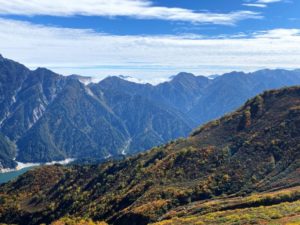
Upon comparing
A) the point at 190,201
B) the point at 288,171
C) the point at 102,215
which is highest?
the point at 288,171

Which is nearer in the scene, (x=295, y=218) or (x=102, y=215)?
(x=295, y=218)

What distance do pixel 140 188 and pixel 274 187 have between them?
55757 mm

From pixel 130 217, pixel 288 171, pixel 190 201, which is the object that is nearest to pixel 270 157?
pixel 288 171

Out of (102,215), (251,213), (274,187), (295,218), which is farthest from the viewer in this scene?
(102,215)

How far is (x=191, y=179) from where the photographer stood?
17050 cm

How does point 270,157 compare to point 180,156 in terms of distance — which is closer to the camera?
point 270,157

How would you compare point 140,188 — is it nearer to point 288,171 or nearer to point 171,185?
point 171,185

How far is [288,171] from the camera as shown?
5837 inches

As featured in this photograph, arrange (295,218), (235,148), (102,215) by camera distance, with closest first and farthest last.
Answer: (295,218) < (102,215) < (235,148)

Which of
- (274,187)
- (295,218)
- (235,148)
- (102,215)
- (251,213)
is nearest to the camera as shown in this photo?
(295,218)

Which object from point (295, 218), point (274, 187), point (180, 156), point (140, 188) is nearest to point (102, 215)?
point (140, 188)

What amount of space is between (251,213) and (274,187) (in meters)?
51.0

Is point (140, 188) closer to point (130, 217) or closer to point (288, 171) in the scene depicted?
point (130, 217)

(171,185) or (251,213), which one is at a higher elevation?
(251,213)
